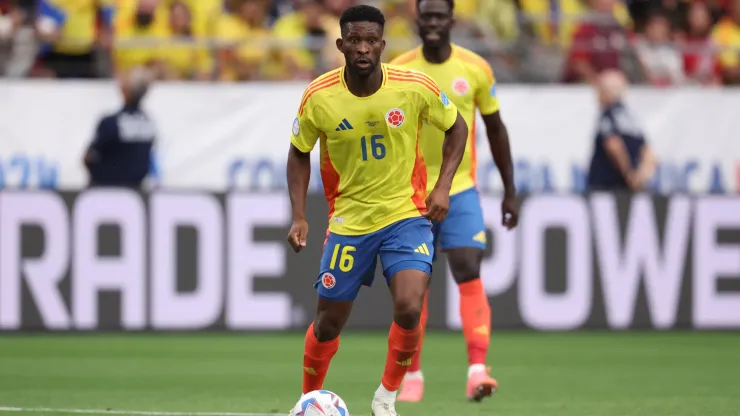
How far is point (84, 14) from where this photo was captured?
1617 cm

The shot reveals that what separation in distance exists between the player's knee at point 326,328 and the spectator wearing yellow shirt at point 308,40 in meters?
8.44

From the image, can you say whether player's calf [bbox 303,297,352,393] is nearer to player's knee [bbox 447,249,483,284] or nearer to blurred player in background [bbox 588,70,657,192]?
player's knee [bbox 447,249,483,284]

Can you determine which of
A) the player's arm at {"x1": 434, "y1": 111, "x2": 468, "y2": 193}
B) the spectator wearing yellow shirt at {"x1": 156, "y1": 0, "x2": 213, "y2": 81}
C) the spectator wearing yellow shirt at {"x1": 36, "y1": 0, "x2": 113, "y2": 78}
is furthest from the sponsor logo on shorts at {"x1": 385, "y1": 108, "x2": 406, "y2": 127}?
the spectator wearing yellow shirt at {"x1": 36, "y1": 0, "x2": 113, "y2": 78}

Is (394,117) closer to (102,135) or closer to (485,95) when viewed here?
(485,95)

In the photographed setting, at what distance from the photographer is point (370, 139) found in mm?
7336

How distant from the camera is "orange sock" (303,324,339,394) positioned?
24.7 feet

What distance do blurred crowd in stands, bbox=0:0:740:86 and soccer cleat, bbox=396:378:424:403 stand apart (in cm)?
717

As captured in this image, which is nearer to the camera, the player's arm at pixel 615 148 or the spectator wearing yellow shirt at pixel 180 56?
the player's arm at pixel 615 148

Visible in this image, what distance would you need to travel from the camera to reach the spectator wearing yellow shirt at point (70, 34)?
15.9 metres

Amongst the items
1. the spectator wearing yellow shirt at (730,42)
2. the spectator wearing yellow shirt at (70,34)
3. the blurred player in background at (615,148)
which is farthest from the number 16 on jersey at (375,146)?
the spectator wearing yellow shirt at (730,42)

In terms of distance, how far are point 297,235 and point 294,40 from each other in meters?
9.27

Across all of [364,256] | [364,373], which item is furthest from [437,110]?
[364,373]

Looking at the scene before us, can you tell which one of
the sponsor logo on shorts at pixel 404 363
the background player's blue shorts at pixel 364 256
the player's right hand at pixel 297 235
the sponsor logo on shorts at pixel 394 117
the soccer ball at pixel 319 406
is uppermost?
the sponsor logo on shorts at pixel 394 117

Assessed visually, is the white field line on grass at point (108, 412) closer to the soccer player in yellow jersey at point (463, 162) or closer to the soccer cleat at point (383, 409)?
the soccer cleat at point (383, 409)
